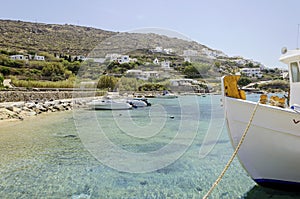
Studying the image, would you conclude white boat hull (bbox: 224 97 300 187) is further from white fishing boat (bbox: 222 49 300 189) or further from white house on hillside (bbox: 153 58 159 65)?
white house on hillside (bbox: 153 58 159 65)

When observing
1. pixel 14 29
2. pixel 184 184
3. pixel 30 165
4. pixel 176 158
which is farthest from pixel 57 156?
pixel 14 29

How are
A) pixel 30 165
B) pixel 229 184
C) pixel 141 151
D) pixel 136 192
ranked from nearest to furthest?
pixel 136 192, pixel 229 184, pixel 30 165, pixel 141 151

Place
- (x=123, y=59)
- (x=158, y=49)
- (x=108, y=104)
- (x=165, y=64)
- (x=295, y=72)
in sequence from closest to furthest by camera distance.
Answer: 1. (x=295, y=72)
2. (x=158, y=49)
3. (x=123, y=59)
4. (x=165, y=64)
5. (x=108, y=104)

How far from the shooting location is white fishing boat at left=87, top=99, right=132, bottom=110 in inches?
1174

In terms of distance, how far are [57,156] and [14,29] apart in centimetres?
9746

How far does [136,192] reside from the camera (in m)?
6.34

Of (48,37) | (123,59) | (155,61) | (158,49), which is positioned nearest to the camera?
(158,49)

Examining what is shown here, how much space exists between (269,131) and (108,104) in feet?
84.1

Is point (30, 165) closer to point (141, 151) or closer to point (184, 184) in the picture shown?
point (141, 151)

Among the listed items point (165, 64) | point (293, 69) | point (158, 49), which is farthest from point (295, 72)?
point (165, 64)

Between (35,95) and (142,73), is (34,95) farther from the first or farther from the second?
(142,73)

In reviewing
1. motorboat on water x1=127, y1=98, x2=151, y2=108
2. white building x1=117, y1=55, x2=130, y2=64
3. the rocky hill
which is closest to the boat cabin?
white building x1=117, y1=55, x2=130, y2=64

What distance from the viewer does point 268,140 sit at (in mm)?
5500

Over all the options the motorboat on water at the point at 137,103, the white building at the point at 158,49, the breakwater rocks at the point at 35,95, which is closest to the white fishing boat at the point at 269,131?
the white building at the point at 158,49
